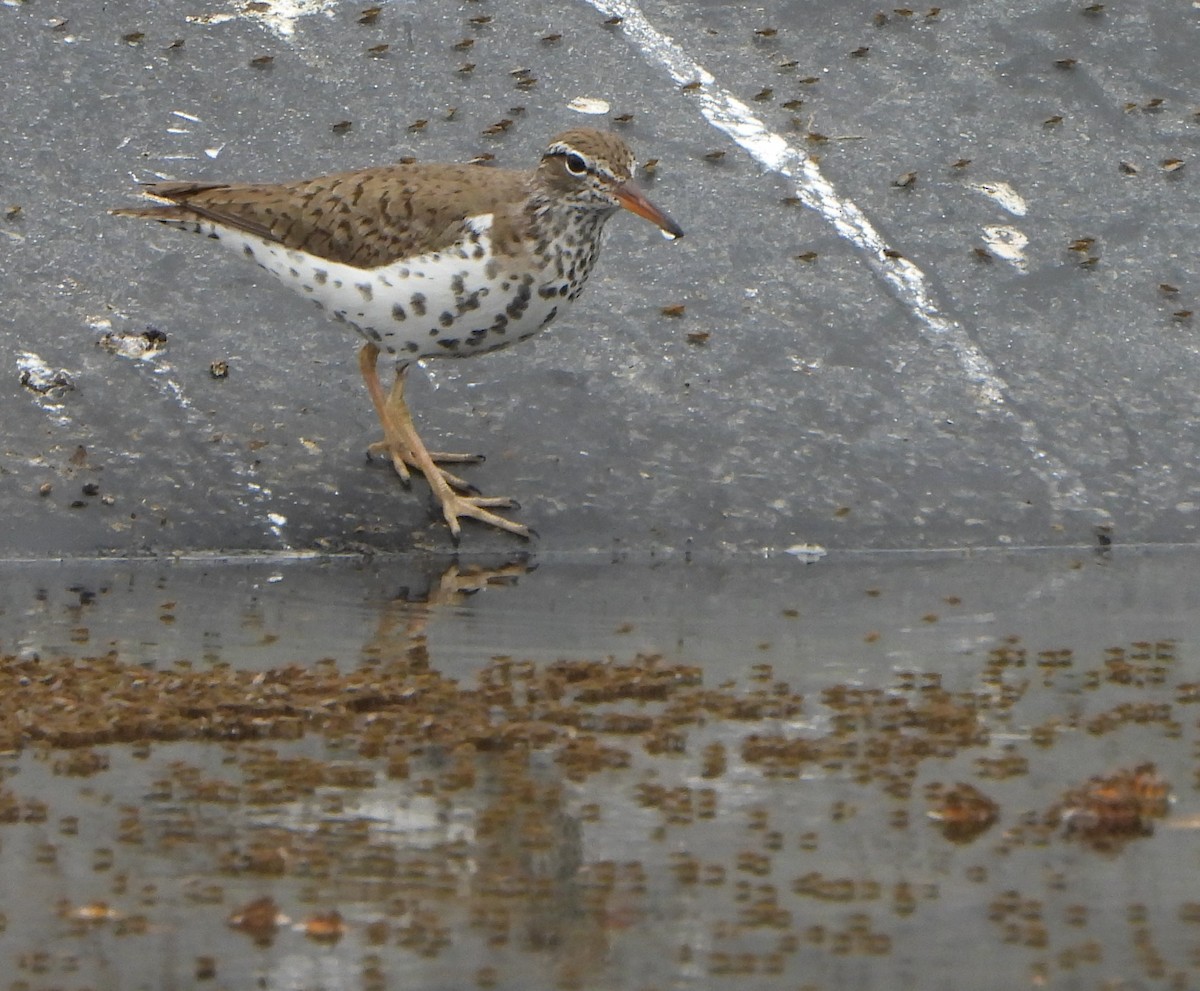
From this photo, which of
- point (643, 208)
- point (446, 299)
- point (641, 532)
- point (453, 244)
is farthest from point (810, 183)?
point (446, 299)

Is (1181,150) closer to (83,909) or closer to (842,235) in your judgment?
(842,235)

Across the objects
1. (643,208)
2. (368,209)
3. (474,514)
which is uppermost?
(643,208)

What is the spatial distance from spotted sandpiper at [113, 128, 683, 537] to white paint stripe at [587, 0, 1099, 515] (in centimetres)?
207

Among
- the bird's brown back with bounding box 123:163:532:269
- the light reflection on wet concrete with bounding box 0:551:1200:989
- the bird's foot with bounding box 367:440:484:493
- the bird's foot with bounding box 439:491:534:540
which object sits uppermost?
the bird's brown back with bounding box 123:163:532:269

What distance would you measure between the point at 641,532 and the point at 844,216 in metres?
2.54

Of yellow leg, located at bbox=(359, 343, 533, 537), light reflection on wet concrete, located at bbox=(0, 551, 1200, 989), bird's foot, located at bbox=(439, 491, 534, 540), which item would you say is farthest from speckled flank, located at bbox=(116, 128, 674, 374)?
light reflection on wet concrete, located at bbox=(0, 551, 1200, 989)

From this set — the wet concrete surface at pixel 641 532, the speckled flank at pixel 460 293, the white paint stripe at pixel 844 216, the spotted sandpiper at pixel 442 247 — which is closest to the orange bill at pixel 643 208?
the spotted sandpiper at pixel 442 247

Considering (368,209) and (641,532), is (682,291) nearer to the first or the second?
(641,532)

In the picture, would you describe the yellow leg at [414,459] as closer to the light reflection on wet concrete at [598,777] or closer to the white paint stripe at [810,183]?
the light reflection on wet concrete at [598,777]

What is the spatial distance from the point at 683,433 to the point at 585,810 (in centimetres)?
413

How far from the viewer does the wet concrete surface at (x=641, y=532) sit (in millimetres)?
4629

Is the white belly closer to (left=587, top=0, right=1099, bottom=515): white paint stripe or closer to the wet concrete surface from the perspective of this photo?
the wet concrete surface

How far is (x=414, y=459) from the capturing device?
29.2 feet

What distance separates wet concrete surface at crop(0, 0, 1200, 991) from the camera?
4.63 meters
